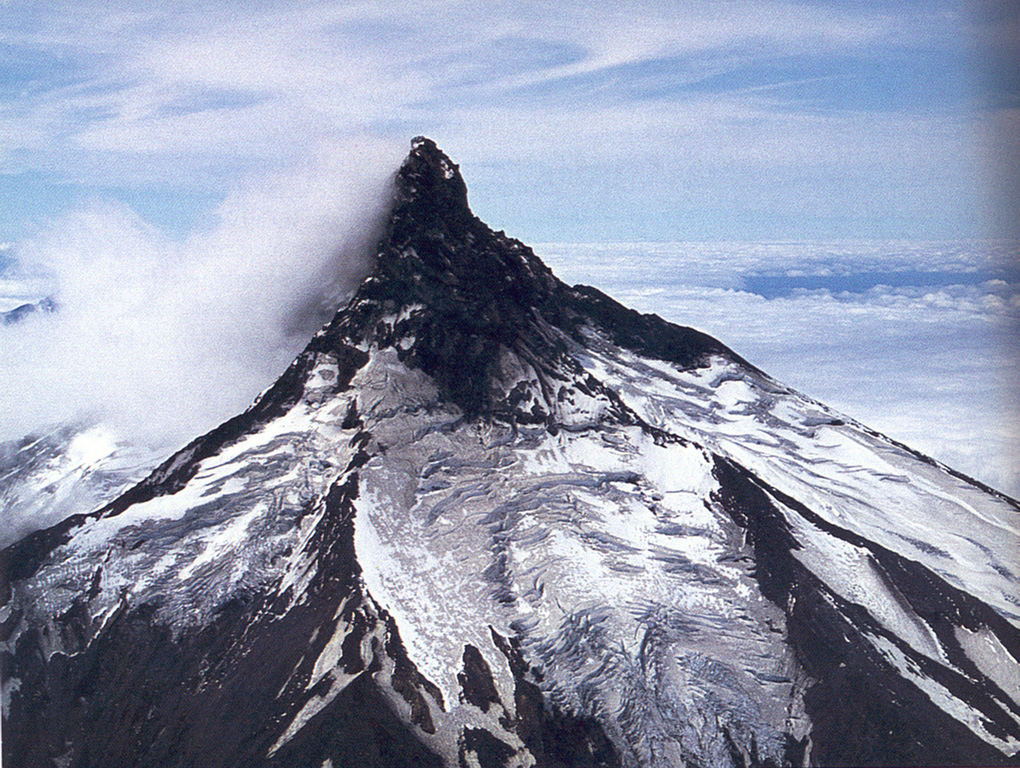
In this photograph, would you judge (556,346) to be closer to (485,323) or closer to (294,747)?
(485,323)

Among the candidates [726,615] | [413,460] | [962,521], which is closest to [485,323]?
[413,460]

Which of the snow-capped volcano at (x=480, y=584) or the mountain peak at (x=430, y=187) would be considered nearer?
the snow-capped volcano at (x=480, y=584)

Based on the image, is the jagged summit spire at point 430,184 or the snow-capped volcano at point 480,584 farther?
the jagged summit spire at point 430,184

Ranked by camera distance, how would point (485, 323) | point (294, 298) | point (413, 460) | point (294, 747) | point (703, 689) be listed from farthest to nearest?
point (294, 298)
point (485, 323)
point (413, 460)
point (703, 689)
point (294, 747)

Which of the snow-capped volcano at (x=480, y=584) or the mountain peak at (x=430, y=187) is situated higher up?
the mountain peak at (x=430, y=187)

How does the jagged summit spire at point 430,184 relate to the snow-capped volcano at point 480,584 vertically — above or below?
above

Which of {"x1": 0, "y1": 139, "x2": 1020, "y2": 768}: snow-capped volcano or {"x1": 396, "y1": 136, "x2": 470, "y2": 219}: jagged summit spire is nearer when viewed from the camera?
{"x1": 0, "y1": 139, "x2": 1020, "y2": 768}: snow-capped volcano

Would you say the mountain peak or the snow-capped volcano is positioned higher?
the mountain peak

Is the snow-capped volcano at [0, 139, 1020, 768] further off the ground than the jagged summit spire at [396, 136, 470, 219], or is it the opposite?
the jagged summit spire at [396, 136, 470, 219]
